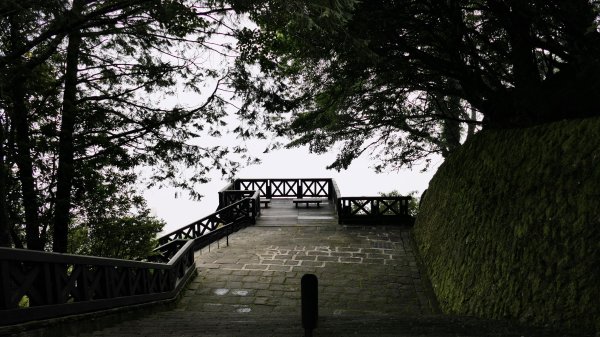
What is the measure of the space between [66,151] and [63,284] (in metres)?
3.45

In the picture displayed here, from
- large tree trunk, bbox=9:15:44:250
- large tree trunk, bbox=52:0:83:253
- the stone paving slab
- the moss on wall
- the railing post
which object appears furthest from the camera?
the railing post

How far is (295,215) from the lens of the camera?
15.8 meters

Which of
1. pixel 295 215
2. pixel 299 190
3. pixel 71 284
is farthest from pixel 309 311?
pixel 299 190

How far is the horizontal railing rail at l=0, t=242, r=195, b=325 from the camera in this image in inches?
142

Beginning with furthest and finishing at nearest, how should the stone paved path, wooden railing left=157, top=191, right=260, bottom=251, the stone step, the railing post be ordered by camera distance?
the railing post → wooden railing left=157, top=191, right=260, bottom=251 → the stone paved path → the stone step

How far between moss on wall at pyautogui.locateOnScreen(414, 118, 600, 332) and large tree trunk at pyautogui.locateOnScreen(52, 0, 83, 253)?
8.30 meters

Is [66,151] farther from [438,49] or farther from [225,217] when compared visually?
[438,49]

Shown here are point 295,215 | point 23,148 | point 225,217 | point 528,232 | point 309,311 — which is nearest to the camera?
point 309,311

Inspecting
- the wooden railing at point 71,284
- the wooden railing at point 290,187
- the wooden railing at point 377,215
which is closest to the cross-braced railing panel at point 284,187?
the wooden railing at point 290,187

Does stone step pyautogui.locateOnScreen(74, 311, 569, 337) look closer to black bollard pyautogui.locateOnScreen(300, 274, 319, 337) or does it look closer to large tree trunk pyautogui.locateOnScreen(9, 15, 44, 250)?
black bollard pyautogui.locateOnScreen(300, 274, 319, 337)

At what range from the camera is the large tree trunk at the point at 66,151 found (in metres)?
6.58

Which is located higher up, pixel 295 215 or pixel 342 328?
pixel 295 215

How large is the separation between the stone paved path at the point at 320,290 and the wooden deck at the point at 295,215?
615 mm

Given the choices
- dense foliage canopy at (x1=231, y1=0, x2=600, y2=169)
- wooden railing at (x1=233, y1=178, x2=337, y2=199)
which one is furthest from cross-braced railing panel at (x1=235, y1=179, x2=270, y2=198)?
dense foliage canopy at (x1=231, y1=0, x2=600, y2=169)
